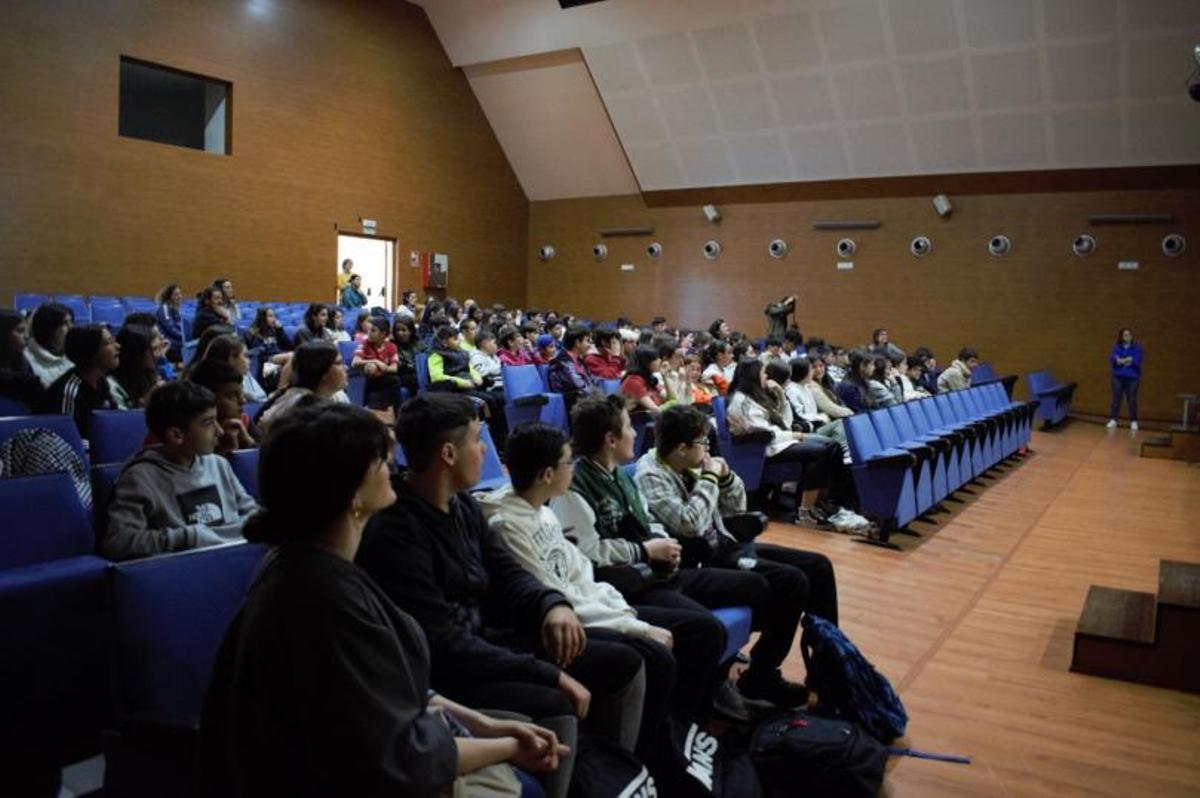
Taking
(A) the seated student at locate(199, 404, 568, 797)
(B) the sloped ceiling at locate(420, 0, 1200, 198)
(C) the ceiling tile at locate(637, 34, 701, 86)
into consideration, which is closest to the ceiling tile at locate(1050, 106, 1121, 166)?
(B) the sloped ceiling at locate(420, 0, 1200, 198)

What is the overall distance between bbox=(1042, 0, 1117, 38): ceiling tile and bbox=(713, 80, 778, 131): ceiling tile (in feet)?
13.3

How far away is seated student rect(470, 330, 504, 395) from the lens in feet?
26.5

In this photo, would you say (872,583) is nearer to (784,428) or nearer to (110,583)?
(784,428)

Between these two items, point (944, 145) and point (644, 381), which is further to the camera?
point (944, 145)

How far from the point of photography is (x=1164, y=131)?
12000 mm

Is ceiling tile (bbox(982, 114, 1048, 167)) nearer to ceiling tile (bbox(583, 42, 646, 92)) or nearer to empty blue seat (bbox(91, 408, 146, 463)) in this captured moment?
ceiling tile (bbox(583, 42, 646, 92))

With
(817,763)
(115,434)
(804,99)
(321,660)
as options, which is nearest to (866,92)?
(804,99)

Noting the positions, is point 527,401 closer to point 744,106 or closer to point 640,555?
point 640,555

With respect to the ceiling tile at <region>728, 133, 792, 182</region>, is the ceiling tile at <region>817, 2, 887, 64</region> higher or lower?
higher

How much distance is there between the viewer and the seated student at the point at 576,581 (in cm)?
233

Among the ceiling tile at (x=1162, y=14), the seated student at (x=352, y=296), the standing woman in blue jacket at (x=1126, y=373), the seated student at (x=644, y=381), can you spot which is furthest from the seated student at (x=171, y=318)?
the standing woman in blue jacket at (x=1126, y=373)

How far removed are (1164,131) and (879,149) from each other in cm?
378

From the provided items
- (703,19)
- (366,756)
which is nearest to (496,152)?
(703,19)

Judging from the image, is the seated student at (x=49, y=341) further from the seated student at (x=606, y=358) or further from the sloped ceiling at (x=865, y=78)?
the sloped ceiling at (x=865, y=78)
